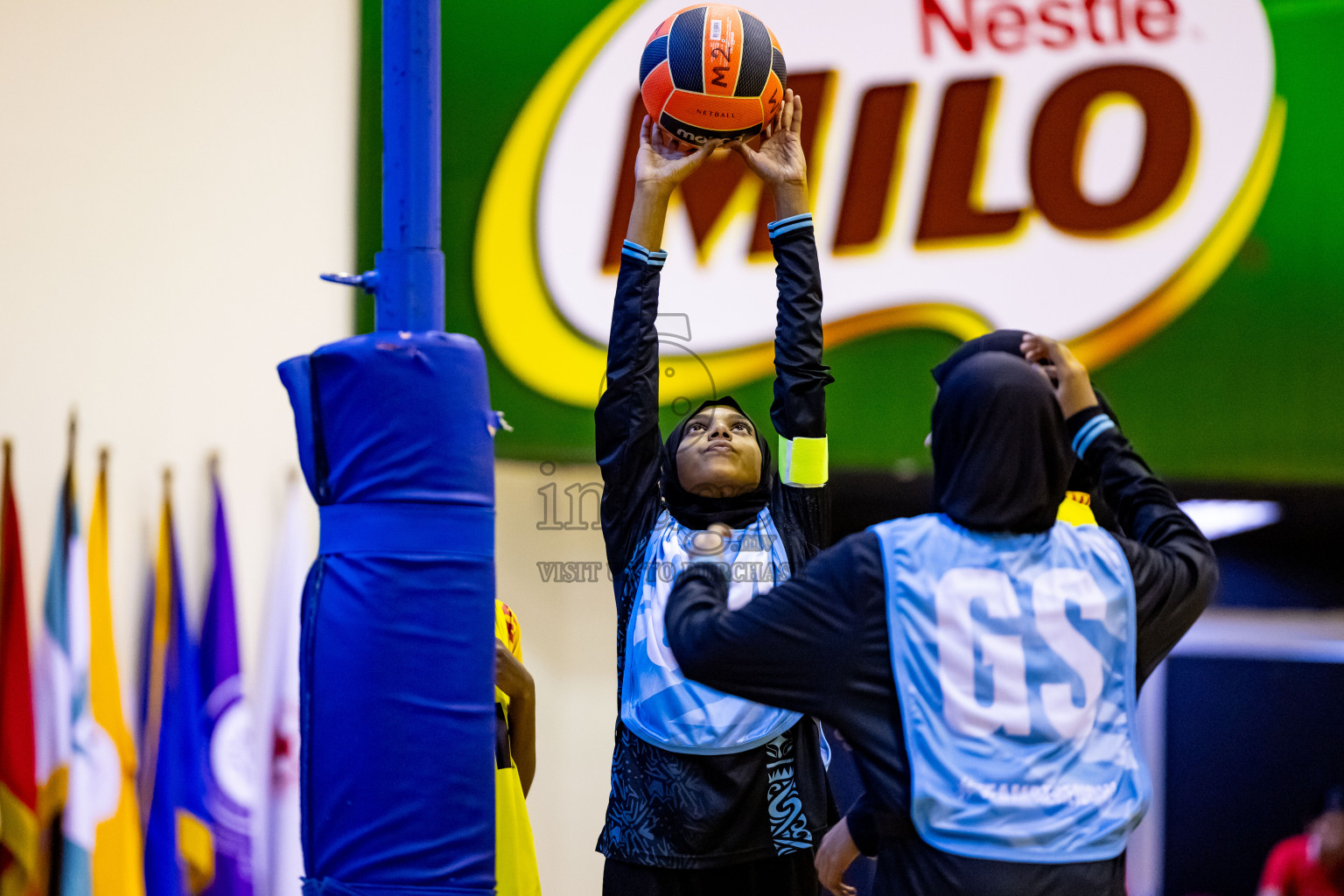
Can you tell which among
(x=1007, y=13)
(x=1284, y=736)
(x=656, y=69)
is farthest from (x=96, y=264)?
(x=1284, y=736)

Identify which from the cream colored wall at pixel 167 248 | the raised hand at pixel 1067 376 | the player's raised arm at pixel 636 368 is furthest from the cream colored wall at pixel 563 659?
the raised hand at pixel 1067 376

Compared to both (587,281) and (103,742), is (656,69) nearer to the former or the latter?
(587,281)

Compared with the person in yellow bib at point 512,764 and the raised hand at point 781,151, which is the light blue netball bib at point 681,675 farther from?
the raised hand at point 781,151

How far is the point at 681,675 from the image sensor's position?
2715 millimetres

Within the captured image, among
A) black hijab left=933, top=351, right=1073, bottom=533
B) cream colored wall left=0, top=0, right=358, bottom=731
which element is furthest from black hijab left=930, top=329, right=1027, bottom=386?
cream colored wall left=0, top=0, right=358, bottom=731

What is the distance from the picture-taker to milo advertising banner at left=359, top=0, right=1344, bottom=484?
4.34 meters

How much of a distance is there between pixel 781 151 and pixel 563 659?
2.57 metres

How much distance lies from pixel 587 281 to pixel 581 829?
2.17 m

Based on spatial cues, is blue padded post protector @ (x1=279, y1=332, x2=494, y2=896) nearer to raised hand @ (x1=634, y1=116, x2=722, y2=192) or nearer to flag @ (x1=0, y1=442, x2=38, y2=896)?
raised hand @ (x1=634, y1=116, x2=722, y2=192)

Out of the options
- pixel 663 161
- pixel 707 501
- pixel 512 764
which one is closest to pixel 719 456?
pixel 707 501

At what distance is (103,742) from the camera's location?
3693 millimetres

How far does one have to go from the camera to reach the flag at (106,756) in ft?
11.8

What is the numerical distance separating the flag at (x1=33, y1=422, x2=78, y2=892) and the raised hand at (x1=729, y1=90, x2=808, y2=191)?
7.34 feet

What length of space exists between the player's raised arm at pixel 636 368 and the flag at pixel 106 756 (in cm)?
178
